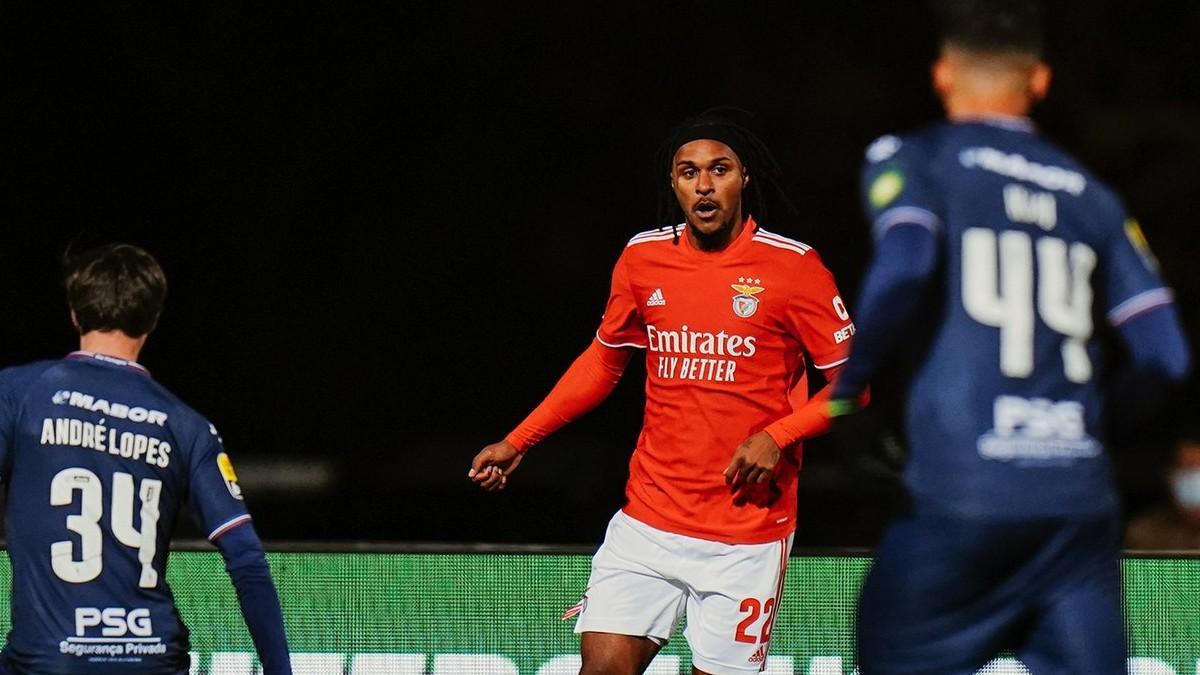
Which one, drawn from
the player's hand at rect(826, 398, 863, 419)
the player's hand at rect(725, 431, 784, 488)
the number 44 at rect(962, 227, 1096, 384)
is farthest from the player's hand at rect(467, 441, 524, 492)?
the number 44 at rect(962, 227, 1096, 384)

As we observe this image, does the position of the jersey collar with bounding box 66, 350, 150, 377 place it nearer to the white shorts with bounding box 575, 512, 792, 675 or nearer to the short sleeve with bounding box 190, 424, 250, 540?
the short sleeve with bounding box 190, 424, 250, 540

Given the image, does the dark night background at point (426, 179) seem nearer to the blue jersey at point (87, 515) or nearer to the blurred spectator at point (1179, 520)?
the blurred spectator at point (1179, 520)

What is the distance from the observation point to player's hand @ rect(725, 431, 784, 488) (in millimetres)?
4824

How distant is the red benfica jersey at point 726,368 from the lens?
5.14 m

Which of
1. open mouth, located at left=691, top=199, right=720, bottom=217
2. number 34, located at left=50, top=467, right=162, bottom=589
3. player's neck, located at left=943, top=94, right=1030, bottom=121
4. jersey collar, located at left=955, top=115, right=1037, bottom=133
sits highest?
open mouth, located at left=691, top=199, right=720, bottom=217

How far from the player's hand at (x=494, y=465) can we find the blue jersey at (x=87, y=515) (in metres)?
1.44

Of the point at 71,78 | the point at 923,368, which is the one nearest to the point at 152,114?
the point at 71,78

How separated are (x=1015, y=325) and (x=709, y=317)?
1957 mm

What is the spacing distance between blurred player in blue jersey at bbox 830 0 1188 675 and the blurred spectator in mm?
4890

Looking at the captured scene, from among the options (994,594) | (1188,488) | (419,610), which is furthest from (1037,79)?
(1188,488)

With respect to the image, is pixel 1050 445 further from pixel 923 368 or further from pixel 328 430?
pixel 328 430

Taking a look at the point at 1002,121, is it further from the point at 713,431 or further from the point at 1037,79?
the point at 713,431

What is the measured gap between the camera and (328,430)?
1294cm

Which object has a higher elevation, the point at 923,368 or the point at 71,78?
the point at 71,78
